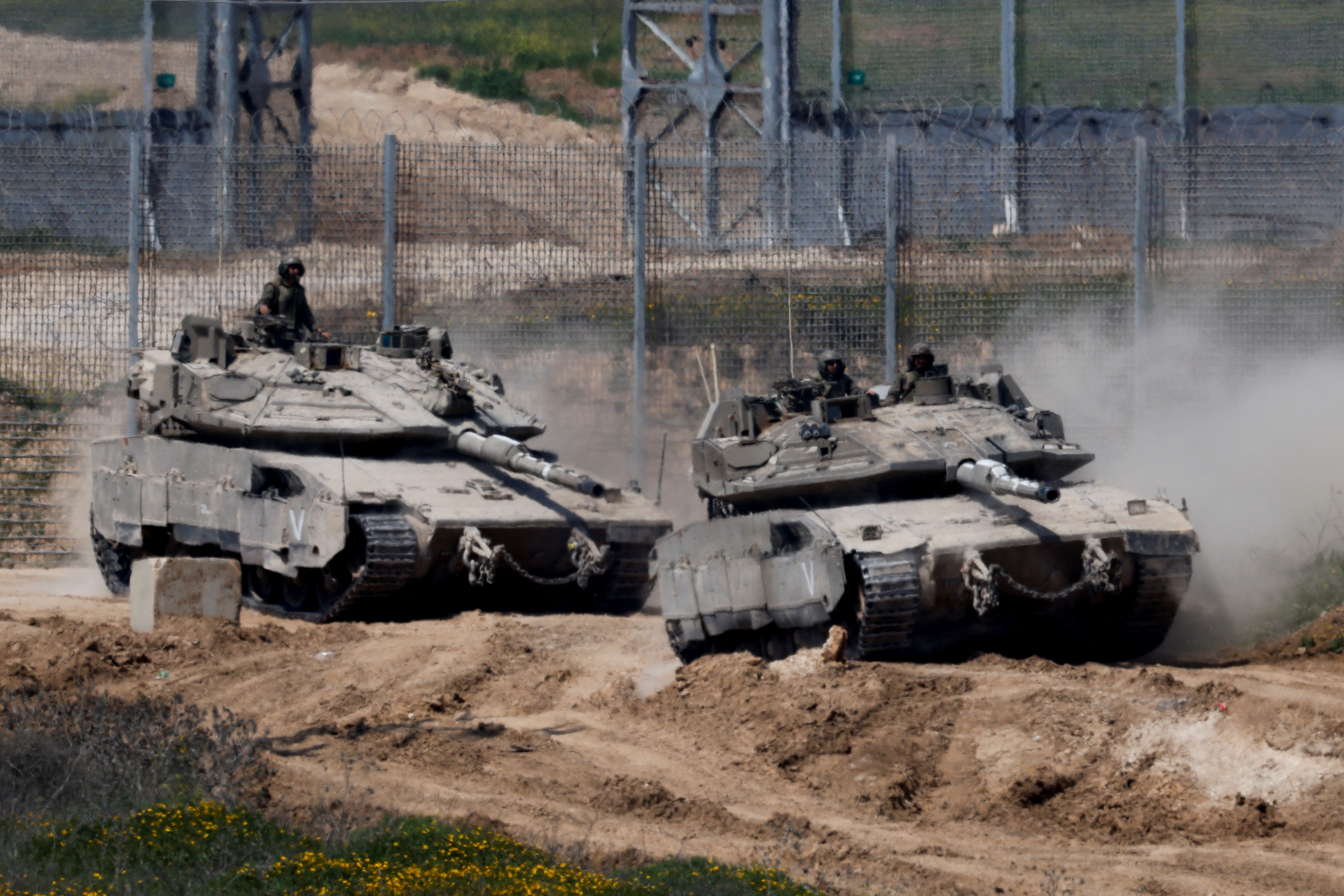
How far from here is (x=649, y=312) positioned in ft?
64.0

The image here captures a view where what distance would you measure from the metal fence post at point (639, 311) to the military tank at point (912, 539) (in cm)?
448

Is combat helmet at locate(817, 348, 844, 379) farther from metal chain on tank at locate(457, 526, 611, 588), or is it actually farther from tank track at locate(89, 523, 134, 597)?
tank track at locate(89, 523, 134, 597)

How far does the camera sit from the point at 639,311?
755 inches

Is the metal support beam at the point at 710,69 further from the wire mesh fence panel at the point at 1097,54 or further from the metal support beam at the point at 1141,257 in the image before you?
the metal support beam at the point at 1141,257

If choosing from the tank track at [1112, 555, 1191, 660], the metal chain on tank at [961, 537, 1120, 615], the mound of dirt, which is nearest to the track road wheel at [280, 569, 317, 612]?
the metal chain on tank at [961, 537, 1120, 615]

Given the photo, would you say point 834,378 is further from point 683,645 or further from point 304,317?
point 304,317

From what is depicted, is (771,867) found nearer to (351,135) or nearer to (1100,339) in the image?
(1100,339)

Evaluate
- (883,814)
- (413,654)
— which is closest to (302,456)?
(413,654)

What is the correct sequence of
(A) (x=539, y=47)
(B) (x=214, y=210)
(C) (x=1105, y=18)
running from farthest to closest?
1. (A) (x=539, y=47)
2. (C) (x=1105, y=18)
3. (B) (x=214, y=210)

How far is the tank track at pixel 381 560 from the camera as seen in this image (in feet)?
47.2

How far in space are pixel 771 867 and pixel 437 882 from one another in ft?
5.47

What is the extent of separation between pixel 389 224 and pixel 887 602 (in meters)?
9.75

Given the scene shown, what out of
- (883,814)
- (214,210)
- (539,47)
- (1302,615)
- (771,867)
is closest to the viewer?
(771,867)

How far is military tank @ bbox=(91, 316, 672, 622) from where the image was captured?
14906 mm
